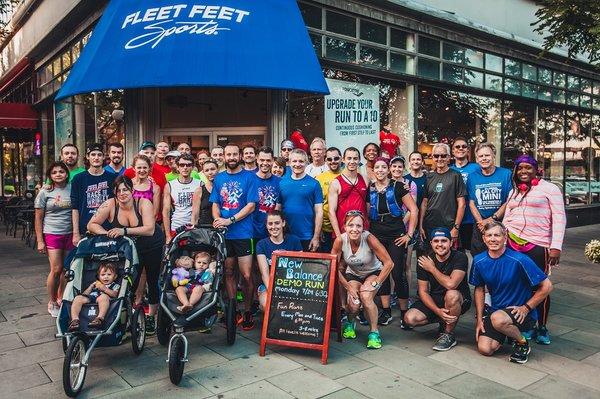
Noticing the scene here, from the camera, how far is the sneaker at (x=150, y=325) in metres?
5.54

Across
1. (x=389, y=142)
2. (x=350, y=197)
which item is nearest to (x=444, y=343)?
(x=350, y=197)

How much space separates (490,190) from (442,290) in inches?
65.1

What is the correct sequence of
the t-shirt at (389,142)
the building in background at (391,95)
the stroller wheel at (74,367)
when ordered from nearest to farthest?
the stroller wheel at (74,367)
the building in background at (391,95)
the t-shirt at (389,142)

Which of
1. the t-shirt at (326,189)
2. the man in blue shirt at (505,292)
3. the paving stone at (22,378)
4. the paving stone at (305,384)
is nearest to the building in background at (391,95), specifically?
the t-shirt at (326,189)

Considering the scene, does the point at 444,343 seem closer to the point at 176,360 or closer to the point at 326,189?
the point at 326,189

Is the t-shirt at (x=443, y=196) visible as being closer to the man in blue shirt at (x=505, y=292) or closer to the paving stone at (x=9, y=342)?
the man in blue shirt at (x=505, y=292)

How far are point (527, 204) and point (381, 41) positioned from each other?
6676 millimetres

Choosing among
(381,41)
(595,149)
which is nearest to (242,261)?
(381,41)

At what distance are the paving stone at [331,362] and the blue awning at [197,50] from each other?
12.9 ft

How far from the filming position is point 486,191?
631 cm

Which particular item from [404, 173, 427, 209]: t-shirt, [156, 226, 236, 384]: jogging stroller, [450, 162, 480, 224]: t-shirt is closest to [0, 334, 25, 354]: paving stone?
[156, 226, 236, 384]: jogging stroller

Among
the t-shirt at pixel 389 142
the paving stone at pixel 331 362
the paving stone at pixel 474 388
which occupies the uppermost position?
the t-shirt at pixel 389 142

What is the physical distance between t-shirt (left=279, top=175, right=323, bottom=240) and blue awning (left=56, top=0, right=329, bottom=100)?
211 cm

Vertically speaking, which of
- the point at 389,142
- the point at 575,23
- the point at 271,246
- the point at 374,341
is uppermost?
the point at 575,23
